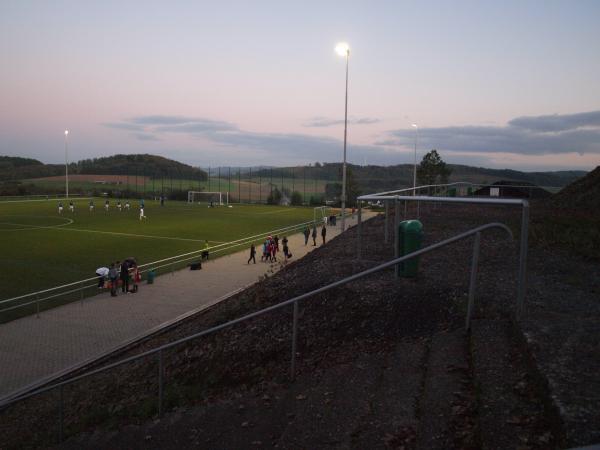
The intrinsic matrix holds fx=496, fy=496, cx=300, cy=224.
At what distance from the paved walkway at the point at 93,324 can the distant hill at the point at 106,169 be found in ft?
247

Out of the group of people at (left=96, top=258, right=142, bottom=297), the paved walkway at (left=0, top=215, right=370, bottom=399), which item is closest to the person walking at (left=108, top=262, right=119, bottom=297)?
the group of people at (left=96, top=258, right=142, bottom=297)

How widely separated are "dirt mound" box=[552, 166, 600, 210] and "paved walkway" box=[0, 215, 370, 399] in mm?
8364

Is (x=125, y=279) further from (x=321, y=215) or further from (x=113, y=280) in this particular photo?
(x=321, y=215)

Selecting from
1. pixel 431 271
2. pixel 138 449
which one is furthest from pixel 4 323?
pixel 431 271

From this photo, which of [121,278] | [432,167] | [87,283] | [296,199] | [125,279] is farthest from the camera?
[296,199]

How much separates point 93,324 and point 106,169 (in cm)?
10981

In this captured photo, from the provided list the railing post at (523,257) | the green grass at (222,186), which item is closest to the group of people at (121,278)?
the railing post at (523,257)

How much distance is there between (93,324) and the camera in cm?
1419

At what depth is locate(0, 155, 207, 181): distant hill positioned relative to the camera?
3984 inches

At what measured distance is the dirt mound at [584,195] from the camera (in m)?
13.0

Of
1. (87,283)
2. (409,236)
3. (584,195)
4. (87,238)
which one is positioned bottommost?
(87,283)

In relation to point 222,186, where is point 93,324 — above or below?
below

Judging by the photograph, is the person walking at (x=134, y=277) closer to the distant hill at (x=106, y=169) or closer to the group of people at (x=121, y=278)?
the group of people at (x=121, y=278)

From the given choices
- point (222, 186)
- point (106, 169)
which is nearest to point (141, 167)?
point (106, 169)
